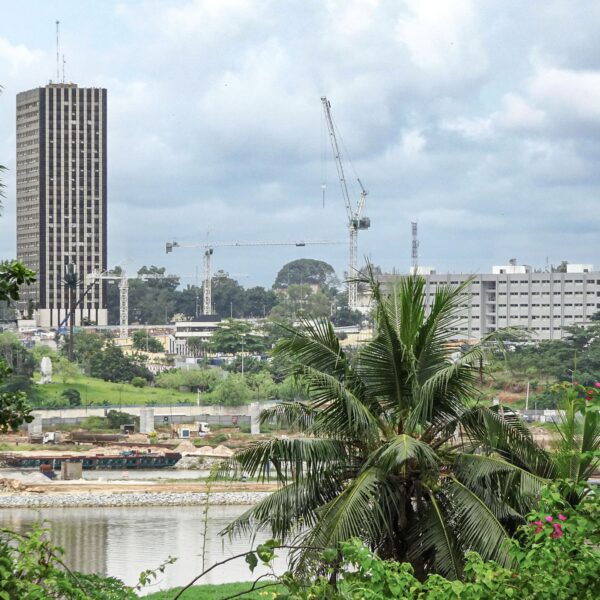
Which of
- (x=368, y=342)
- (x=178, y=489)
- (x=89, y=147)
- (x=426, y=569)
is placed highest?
(x=89, y=147)

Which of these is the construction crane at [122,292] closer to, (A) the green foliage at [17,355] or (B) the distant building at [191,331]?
(B) the distant building at [191,331]

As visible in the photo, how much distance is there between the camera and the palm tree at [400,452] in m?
8.92

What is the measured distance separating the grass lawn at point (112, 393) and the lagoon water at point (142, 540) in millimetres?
31300

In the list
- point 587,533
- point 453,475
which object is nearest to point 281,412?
point 453,475

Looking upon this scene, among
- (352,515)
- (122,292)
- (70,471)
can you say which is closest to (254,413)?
(70,471)

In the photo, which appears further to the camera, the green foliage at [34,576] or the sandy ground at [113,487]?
the sandy ground at [113,487]

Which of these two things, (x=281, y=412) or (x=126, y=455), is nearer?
(x=281, y=412)

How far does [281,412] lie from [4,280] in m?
4.19

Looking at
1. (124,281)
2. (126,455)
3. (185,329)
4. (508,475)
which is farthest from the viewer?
(124,281)

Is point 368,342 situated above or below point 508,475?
above

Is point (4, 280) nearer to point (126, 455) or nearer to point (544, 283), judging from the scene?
point (126, 455)

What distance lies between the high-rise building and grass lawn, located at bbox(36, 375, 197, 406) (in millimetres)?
53596

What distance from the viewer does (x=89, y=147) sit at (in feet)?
412

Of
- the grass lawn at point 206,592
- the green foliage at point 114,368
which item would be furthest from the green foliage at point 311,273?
the grass lawn at point 206,592
